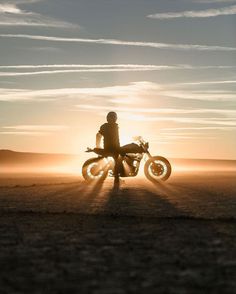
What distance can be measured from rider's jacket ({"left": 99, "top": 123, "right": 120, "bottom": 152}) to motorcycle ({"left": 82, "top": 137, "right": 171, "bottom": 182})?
0.67 ft

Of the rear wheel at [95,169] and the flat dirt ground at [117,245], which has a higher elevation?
the rear wheel at [95,169]

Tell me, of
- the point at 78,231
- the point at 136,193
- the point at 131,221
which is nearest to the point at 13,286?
the point at 78,231

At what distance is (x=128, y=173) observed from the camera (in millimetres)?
19578

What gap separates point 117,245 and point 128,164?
12003 mm

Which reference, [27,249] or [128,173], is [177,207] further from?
[128,173]

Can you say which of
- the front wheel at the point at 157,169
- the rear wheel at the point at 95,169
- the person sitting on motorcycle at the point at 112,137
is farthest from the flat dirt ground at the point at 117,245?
the front wheel at the point at 157,169

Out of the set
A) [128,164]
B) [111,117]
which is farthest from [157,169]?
[111,117]

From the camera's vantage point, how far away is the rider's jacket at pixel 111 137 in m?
19.2

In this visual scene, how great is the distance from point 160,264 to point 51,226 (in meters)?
3.28

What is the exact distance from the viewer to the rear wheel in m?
19.8

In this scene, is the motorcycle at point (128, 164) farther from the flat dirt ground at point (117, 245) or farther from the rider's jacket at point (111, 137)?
the flat dirt ground at point (117, 245)

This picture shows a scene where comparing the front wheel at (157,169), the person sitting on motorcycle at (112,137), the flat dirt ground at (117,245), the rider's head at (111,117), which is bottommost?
the flat dirt ground at (117,245)

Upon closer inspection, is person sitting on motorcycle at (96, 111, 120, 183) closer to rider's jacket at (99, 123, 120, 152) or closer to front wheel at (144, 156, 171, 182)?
rider's jacket at (99, 123, 120, 152)

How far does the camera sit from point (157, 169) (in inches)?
803
